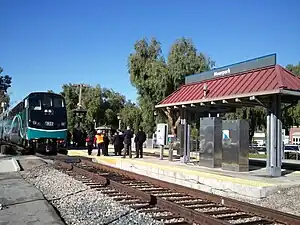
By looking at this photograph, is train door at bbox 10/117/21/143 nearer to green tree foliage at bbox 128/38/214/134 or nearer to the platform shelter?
green tree foliage at bbox 128/38/214/134

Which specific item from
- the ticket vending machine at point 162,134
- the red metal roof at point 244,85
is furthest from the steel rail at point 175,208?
the ticket vending machine at point 162,134

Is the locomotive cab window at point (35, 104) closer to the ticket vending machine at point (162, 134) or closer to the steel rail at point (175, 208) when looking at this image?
the ticket vending machine at point (162, 134)

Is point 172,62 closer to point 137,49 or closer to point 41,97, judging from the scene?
point 137,49

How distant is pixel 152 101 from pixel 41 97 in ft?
49.2

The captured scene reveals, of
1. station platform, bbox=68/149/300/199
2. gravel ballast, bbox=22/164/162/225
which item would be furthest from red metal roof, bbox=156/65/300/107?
gravel ballast, bbox=22/164/162/225

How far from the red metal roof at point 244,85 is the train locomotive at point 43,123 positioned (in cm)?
1073

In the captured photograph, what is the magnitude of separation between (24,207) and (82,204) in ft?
4.64

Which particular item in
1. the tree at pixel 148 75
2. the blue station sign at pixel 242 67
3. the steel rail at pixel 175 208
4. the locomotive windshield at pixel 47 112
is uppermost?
the tree at pixel 148 75

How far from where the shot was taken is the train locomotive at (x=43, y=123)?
1017 inches

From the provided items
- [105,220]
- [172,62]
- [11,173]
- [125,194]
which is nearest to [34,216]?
[105,220]

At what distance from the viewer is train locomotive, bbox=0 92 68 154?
2583cm

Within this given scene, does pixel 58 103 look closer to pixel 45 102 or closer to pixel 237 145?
pixel 45 102

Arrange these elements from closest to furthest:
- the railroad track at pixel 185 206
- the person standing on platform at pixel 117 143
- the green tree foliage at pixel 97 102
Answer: the railroad track at pixel 185 206, the person standing on platform at pixel 117 143, the green tree foliage at pixel 97 102

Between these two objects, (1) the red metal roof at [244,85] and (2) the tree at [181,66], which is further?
(2) the tree at [181,66]
